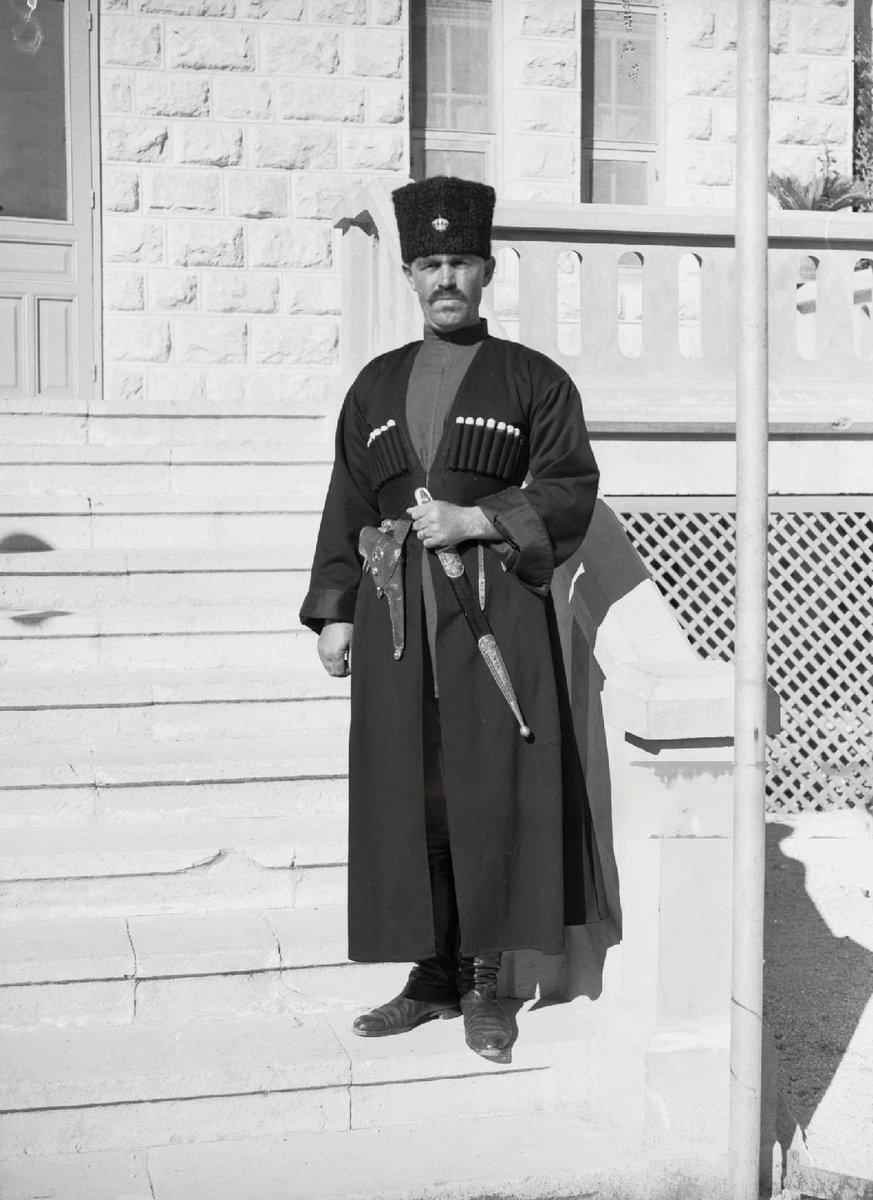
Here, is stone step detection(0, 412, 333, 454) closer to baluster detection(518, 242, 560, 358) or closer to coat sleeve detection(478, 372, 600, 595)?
baluster detection(518, 242, 560, 358)

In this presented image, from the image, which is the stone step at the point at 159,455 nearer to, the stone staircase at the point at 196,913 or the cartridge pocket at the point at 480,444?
the stone staircase at the point at 196,913

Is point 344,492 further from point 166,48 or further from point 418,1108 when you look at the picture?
point 166,48

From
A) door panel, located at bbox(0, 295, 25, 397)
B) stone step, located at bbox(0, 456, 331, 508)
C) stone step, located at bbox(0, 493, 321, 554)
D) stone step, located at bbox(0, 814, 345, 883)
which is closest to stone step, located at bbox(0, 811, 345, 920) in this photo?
stone step, located at bbox(0, 814, 345, 883)

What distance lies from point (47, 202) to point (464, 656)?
6.65m

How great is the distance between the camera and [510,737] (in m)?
4.02

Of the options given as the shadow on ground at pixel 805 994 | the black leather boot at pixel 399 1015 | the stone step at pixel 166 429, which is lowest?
the shadow on ground at pixel 805 994

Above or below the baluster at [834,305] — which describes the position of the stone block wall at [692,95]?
above

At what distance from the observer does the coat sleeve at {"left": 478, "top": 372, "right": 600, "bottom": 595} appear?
397cm

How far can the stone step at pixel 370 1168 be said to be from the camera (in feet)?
12.1

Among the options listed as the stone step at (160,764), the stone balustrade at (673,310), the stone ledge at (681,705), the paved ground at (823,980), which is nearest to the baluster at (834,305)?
the stone balustrade at (673,310)

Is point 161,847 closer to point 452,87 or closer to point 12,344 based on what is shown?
point 12,344

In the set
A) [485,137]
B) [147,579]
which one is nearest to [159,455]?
[147,579]

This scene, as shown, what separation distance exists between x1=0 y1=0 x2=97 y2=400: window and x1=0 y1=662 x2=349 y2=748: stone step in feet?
14.3

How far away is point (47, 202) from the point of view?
9.75 m
